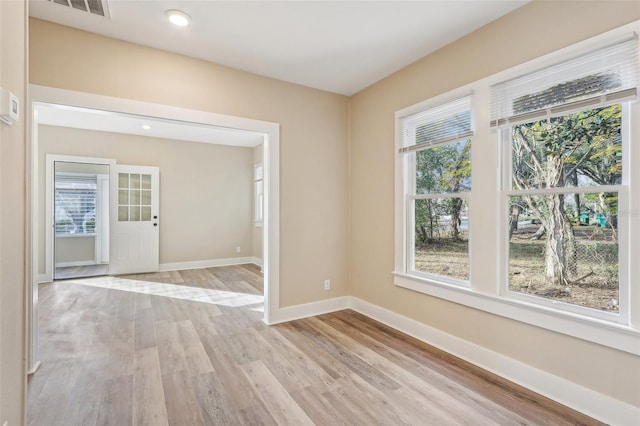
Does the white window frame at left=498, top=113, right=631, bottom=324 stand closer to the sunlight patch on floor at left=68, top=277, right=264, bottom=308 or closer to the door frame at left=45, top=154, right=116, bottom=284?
A: the sunlight patch on floor at left=68, top=277, right=264, bottom=308

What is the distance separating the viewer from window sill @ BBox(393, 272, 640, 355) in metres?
1.68

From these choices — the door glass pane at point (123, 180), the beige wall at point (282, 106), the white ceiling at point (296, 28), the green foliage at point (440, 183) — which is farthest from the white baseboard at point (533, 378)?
the door glass pane at point (123, 180)

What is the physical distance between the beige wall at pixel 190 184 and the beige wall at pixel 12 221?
4913 mm

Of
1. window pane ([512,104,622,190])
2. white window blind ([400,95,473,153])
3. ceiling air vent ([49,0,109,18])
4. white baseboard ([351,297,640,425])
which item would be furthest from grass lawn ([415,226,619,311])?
ceiling air vent ([49,0,109,18])

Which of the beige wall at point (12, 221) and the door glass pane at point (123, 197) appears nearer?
the beige wall at point (12, 221)

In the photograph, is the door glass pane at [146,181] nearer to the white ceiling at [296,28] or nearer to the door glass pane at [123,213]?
the door glass pane at [123,213]

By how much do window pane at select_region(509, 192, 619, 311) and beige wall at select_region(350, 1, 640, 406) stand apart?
25 cm

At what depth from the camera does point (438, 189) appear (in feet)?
9.44

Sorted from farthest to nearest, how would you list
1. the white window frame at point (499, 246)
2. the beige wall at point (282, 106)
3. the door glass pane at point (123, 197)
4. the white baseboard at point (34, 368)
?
1. the door glass pane at point (123, 197)
2. the beige wall at point (282, 106)
3. the white baseboard at point (34, 368)
4. the white window frame at point (499, 246)

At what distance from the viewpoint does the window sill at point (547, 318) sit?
168 centimetres

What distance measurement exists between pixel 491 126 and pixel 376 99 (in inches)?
58.6

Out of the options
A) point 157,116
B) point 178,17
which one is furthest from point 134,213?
point 178,17

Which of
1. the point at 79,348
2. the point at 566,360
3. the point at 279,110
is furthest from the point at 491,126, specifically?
the point at 79,348

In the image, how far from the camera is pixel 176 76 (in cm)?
283
